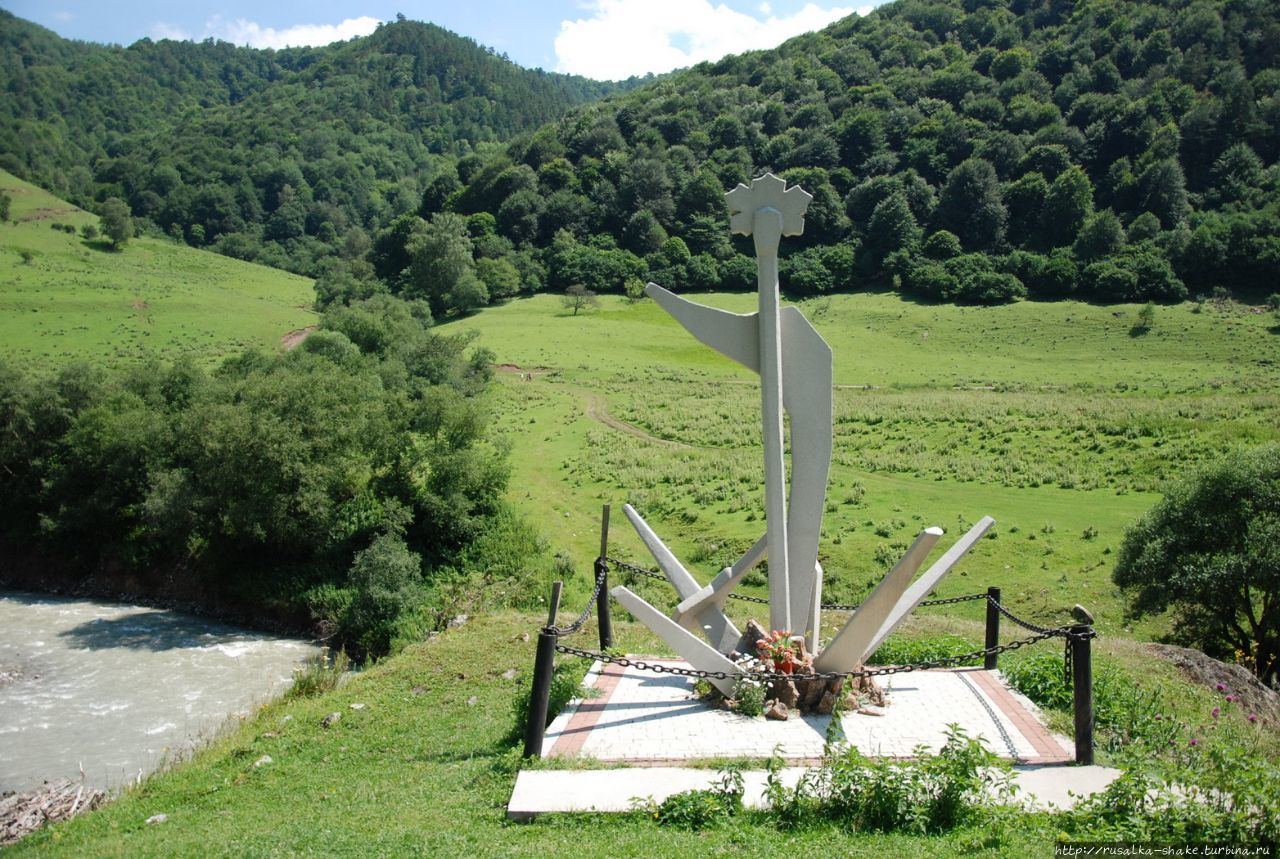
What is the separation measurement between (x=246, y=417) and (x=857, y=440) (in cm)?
2422

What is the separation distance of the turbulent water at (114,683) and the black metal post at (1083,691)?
42.3 feet

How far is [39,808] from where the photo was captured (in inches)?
500

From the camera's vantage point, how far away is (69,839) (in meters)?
10.0

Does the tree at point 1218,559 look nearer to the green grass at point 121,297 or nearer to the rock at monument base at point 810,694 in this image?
the rock at monument base at point 810,694

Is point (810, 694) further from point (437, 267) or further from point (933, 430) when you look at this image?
point (437, 267)

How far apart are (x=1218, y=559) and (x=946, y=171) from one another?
104270 mm

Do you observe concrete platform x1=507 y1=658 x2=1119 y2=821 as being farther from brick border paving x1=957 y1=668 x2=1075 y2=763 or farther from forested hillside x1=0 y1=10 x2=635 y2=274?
forested hillside x1=0 y1=10 x2=635 y2=274

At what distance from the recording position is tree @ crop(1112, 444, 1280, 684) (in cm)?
1639

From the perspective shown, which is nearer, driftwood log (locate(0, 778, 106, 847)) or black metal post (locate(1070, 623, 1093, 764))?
black metal post (locate(1070, 623, 1093, 764))

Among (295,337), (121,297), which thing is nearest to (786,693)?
(295,337)

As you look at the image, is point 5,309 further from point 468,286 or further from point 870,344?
point 870,344

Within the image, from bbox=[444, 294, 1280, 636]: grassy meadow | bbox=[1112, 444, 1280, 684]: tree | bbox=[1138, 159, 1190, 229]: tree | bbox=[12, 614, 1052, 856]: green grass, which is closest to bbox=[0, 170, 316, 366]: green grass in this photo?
bbox=[444, 294, 1280, 636]: grassy meadow

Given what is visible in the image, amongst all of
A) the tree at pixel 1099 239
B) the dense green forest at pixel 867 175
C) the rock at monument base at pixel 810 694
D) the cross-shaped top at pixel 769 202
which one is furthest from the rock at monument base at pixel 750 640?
the tree at pixel 1099 239

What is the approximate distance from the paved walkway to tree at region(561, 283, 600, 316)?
7269 centimetres
